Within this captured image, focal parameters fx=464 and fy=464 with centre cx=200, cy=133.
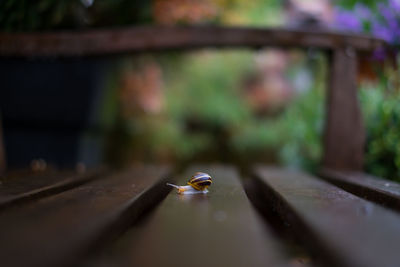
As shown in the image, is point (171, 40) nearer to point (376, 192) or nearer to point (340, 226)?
point (376, 192)

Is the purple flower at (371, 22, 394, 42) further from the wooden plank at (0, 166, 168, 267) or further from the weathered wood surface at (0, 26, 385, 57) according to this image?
the wooden plank at (0, 166, 168, 267)

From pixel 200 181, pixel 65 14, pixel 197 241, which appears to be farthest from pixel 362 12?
pixel 197 241

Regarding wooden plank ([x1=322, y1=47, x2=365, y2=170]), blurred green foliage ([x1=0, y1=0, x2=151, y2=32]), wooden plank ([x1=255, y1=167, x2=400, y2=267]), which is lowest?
wooden plank ([x1=255, y1=167, x2=400, y2=267])

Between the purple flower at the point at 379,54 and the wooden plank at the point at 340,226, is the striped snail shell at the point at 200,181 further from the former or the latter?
the purple flower at the point at 379,54

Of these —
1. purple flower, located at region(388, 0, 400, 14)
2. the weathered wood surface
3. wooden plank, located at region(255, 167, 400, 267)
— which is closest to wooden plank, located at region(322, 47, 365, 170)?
the weathered wood surface

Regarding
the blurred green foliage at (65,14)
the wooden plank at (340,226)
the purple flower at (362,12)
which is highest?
the purple flower at (362,12)

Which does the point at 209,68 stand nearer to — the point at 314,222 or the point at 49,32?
the point at 49,32

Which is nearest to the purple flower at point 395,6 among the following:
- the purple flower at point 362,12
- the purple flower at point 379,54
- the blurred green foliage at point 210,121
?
the purple flower at point 362,12
